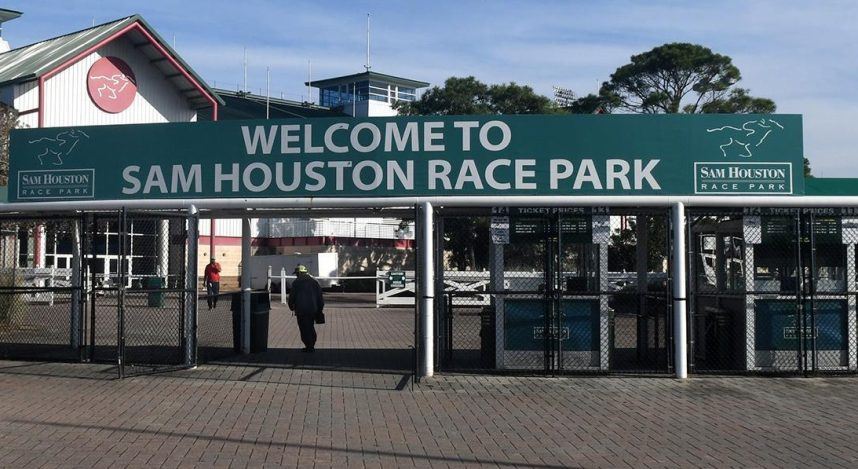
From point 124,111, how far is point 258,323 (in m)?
24.9

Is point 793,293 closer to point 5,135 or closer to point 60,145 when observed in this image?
point 60,145

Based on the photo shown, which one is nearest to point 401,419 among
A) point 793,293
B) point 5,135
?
point 793,293

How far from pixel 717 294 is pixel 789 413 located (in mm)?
2483

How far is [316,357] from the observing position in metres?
15.1

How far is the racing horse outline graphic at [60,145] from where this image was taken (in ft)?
46.3

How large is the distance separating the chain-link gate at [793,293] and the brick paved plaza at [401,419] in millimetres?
517

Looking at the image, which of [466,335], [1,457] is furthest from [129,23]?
[1,457]

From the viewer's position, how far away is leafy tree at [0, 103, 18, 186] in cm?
2302

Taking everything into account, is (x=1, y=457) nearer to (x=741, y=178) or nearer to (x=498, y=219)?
(x=498, y=219)

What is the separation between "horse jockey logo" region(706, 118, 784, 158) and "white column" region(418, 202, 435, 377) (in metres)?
4.18

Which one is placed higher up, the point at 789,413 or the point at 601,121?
the point at 601,121

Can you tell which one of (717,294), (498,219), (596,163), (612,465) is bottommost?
(612,465)

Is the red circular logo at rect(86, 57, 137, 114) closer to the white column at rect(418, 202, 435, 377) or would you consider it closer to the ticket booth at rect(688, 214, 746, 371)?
the white column at rect(418, 202, 435, 377)

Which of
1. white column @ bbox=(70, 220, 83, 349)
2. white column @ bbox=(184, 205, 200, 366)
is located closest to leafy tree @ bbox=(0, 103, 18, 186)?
white column @ bbox=(70, 220, 83, 349)
